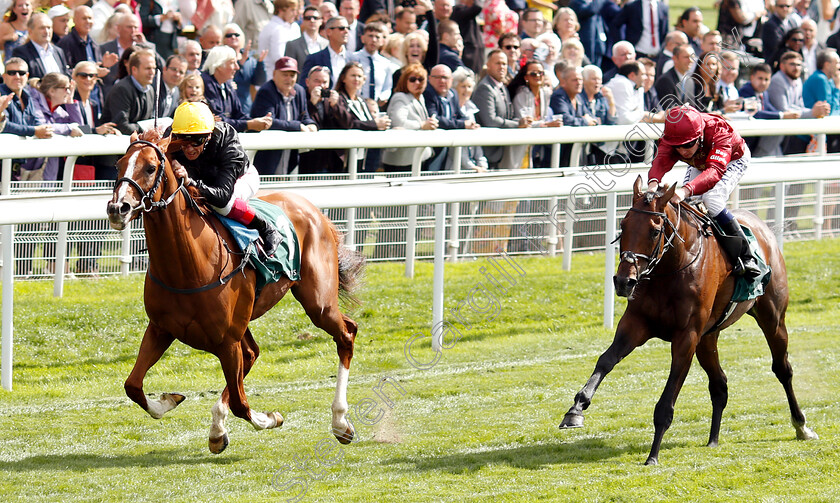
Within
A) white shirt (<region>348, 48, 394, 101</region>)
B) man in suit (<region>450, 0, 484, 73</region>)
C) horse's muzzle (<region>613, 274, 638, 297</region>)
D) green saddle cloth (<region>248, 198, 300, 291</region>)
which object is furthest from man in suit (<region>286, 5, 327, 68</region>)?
horse's muzzle (<region>613, 274, 638, 297</region>)

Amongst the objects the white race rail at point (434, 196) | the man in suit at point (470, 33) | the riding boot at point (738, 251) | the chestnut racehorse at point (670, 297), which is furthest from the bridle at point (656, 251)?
the man in suit at point (470, 33)

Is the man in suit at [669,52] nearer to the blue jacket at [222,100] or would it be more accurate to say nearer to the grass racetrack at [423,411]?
the grass racetrack at [423,411]

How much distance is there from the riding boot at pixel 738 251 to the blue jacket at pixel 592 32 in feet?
24.6

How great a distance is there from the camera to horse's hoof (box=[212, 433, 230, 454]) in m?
5.87

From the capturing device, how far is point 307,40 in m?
11.1

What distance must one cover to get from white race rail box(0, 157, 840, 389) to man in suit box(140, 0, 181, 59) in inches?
145

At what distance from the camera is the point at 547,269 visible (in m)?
10.1

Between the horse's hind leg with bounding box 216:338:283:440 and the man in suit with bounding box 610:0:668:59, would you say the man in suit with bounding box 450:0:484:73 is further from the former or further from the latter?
the horse's hind leg with bounding box 216:338:283:440

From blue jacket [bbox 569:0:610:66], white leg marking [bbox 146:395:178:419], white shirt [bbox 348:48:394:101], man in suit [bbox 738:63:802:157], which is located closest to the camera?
white leg marking [bbox 146:395:178:419]

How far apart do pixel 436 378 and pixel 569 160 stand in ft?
11.0

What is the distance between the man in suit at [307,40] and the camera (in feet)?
36.0

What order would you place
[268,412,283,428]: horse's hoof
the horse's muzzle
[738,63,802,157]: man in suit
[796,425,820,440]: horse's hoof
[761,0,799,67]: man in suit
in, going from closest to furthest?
the horse's muzzle
[268,412,283,428]: horse's hoof
[796,425,820,440]: horse's hoof
[738,63,802,157]: man in suit
[761,0,799,67]: man in suit

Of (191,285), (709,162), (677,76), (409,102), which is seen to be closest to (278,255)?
(191,285)

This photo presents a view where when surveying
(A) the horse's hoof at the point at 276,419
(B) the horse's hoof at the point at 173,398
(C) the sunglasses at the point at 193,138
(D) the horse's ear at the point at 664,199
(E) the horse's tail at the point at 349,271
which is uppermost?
(C) the sunglasses at the point at 193,138
